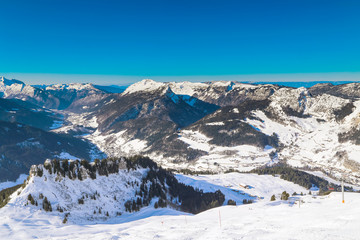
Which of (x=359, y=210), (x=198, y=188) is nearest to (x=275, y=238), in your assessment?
(x=359, y=210)

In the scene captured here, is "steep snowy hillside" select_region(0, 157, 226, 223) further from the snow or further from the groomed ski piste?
the snow

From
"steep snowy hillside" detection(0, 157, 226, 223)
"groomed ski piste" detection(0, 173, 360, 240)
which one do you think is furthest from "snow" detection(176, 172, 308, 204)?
"groomed ski piste" detection(0, 173, 360, 240)

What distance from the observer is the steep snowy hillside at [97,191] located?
6250 centimetres

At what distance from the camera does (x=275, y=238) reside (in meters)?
30.1

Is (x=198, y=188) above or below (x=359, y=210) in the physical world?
below

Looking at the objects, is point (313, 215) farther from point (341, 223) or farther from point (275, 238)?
point (275, 238)

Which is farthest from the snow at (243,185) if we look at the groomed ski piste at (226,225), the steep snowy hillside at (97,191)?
the groomed ski piste at (226,225)

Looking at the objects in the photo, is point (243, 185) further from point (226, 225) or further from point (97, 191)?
point (226, 225)

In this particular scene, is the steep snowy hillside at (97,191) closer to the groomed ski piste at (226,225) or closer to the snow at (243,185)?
the groomed ski piste at (226,225)

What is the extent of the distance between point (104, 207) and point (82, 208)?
6.95 meters

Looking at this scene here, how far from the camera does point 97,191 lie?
252 feet

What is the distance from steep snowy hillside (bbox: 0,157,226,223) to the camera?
2461 inches

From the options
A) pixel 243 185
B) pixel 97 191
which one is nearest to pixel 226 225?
pixel 97 191

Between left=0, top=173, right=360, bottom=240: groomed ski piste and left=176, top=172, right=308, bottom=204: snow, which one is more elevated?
left=0, top=173, right=360, bottom=240: groomed ski piste
